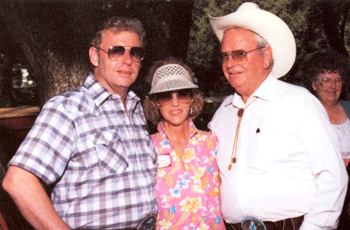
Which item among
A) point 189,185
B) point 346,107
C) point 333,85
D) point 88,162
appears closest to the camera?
point 88,162

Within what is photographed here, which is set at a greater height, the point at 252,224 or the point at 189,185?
the point at 189,185

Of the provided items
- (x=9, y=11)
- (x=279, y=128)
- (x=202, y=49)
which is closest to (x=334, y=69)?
(x=279, y=128)

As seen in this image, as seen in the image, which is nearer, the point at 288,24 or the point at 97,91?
the point at 97,91

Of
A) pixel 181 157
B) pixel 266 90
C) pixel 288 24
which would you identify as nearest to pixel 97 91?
pixel 181 157

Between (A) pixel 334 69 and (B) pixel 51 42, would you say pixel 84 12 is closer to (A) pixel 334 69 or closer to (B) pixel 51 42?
(B) pixel 51 42

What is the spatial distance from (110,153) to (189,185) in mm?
930

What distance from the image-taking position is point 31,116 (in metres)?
5.44

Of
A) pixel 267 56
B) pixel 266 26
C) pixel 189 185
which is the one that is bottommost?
pixel 189 185

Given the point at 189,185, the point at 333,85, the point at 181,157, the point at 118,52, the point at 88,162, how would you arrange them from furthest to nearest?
the point at 333,85 < the point at 181,157 < the point at 189,185 < the point at 118,52 < the point at 88,162

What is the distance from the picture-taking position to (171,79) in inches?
122

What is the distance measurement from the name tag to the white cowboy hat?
4.80 feet

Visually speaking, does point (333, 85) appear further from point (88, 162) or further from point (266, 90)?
point (88, 162)

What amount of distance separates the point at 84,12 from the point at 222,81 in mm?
23511

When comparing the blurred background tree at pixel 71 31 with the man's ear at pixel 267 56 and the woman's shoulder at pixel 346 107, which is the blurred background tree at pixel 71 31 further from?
the woman's shoulder at pixel 346 107
